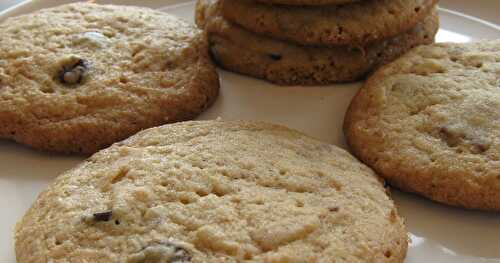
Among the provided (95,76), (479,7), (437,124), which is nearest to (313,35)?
(437,124)

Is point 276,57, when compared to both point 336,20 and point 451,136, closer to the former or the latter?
point 336,20

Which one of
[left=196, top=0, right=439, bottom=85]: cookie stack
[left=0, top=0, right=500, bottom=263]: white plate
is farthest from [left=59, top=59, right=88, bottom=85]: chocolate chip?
[left=196, top=0, right=439, bottom=85]: cookie stack

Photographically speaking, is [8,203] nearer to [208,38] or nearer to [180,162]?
[180,162]

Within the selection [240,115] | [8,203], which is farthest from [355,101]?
[8,203]

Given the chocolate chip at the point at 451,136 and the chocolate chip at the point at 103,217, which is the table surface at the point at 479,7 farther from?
the chocolate chip at the point at 103,217

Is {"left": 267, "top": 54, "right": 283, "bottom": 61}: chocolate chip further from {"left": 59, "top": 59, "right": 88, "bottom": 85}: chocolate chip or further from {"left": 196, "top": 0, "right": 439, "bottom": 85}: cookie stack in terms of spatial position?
{"left": 59, "top": 59, "right": 88, "bottom": 85}: chocolate chip

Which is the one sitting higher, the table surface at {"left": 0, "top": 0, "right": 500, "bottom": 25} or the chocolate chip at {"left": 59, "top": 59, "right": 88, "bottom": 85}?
the table surface at {"left": 0, "top": 0, "right": 500, "bottom": 25}
